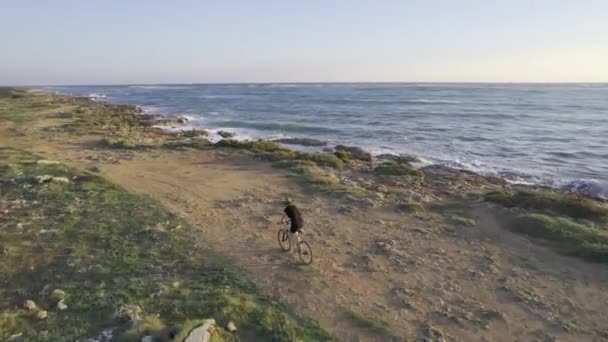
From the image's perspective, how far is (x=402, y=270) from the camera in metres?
12.7

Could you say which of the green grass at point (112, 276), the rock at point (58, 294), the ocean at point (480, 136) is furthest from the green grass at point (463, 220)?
the rock at point (58, 294)

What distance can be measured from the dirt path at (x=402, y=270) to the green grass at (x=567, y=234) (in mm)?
558

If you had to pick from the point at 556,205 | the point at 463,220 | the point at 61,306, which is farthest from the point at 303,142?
the point at 61,306

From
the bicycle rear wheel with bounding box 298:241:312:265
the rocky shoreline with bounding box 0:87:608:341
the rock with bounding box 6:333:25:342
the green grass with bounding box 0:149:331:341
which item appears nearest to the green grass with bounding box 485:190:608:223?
the rocky shoreline with bounding box 0:87:608:341

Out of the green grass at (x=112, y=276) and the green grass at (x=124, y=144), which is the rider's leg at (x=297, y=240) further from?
the green grass at (x=124, y=144)

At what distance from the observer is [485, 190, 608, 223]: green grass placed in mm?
17891

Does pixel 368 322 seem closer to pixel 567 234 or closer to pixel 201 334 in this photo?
pixel 201 334

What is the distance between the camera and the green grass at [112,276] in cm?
887

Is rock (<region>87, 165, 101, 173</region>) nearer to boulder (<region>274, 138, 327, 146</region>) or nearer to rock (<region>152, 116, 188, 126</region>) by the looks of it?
boulder (<region>274, 138, 327, 146</region>)

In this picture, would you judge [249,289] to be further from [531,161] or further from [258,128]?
[258,128]

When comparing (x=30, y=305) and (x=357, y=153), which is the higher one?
(x=30, y=305)

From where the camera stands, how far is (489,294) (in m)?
11.6

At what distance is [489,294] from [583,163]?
23958mm

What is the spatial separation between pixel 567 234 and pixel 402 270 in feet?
21.6
